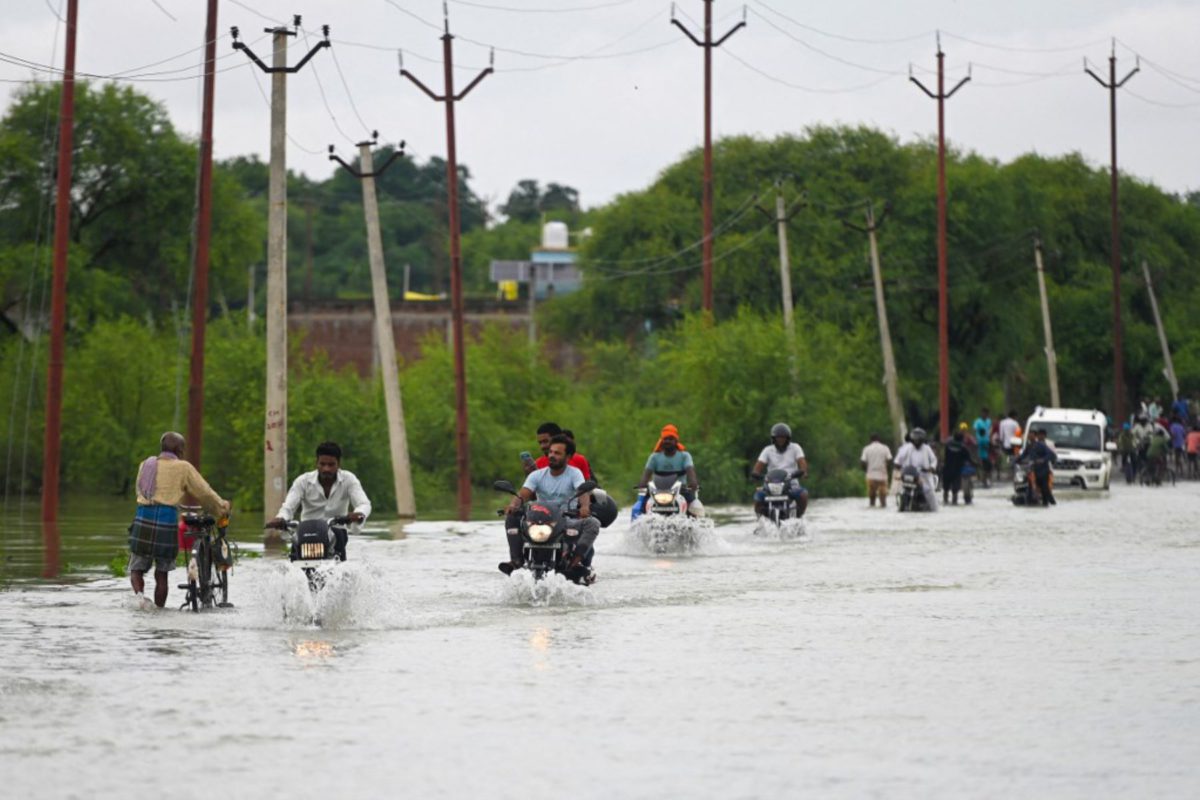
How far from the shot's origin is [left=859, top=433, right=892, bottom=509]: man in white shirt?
45.5 m

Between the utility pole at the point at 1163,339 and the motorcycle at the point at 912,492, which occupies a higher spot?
the utility pole at the point at 1163,339

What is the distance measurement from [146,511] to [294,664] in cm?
463

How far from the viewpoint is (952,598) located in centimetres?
2188

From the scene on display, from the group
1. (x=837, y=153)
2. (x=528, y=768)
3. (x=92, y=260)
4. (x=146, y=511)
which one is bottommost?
(x=528, y=768)

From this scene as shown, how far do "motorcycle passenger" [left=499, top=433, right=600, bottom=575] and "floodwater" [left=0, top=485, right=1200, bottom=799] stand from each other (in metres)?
0.36

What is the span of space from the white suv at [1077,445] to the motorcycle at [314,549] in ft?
121

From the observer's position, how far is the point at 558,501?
21.4 meters

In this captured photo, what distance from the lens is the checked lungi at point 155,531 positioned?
19.9m

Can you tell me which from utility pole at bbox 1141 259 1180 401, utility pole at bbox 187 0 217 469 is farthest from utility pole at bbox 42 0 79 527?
utility pole at bbox 1141 259 1180 401

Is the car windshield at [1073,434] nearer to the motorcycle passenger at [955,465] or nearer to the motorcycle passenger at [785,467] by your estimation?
the motorcycle passenger at [955,465]

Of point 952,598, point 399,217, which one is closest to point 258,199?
point 399,217

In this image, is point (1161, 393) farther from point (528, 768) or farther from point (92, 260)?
point (528, 768)

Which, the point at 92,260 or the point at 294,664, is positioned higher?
the point at 92,260

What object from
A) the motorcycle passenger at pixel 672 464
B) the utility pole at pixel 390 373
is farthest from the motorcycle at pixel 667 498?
the utility pole at pixel 390 373
